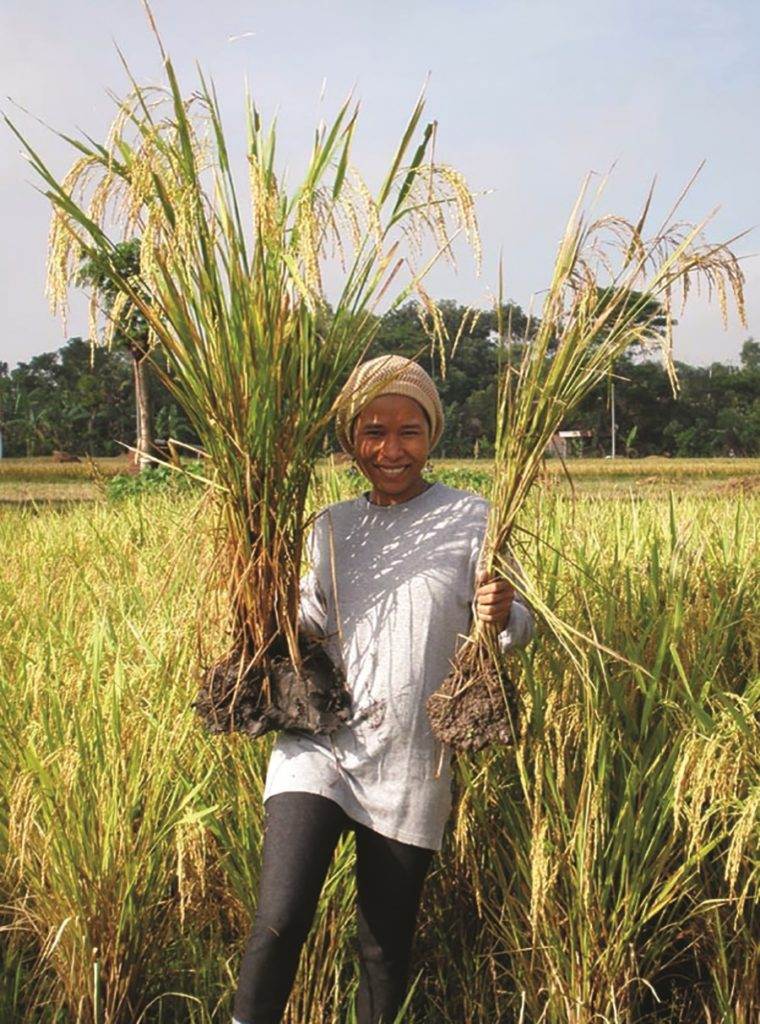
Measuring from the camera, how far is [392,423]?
6.15ft

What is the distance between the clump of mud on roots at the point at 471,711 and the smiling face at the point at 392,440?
37cm

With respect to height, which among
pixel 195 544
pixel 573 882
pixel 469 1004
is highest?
pixel 195 544

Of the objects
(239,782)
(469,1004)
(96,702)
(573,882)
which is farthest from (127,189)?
(469,1004)

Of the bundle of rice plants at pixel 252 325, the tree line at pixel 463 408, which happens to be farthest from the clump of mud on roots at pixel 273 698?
the tree line at pixel 463 408

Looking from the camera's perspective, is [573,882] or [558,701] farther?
[558,701]

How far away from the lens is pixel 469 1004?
2156 mm

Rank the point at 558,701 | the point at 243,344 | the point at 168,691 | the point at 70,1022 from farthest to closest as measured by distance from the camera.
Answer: the point at 168,691, the point at 558,701, the point at 70,1022, the point at 243,344

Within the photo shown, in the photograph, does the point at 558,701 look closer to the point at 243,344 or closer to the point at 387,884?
the point at 387,884

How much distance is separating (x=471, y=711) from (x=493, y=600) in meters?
0.18

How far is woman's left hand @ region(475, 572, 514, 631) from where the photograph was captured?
172 cm

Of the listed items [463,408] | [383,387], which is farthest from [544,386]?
[463,408]

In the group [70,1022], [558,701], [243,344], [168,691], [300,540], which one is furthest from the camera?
[168,691]

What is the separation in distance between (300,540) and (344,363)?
1.00 ft

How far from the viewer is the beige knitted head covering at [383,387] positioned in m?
1.79
